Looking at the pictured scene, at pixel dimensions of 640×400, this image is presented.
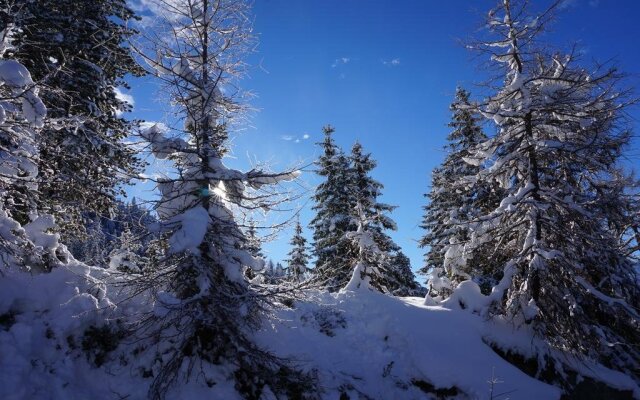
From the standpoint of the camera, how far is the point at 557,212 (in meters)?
11.0

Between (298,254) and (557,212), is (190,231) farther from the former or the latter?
(298,254)

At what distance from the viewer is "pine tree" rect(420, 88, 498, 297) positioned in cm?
1310

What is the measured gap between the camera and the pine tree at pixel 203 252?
22.5 ft

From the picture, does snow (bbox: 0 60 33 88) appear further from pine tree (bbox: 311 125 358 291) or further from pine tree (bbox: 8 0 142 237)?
pine tree (bbox: 311 125 358 291)

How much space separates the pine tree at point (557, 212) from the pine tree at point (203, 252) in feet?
23.0

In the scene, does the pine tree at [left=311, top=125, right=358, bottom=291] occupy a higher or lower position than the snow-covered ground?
higher

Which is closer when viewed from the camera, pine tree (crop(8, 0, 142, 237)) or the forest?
the forest

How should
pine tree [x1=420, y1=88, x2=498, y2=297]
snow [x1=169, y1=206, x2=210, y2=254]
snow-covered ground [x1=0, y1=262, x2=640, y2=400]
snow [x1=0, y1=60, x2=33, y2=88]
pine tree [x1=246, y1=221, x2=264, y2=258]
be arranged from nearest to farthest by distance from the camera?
1. snow [x1=0, y1=60, x2=33, y2=88]
2. snow-covered ground [x1=0, y1=262, x2=640, y2=400]
3. snow [x1=169, y1=206, x2=210, y2=254]
4. pine tree [x1=246, y1=221, x2=264, y2=258]
5. pine tree [x1=420, y1=88, x2=498, y2=297]

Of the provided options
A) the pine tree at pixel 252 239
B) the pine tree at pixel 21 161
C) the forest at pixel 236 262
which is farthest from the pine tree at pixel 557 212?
the pine tree at pixel 21 161

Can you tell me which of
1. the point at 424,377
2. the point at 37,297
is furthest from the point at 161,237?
the point at 424,377

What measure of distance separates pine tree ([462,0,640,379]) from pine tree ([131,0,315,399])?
7007 millimetres

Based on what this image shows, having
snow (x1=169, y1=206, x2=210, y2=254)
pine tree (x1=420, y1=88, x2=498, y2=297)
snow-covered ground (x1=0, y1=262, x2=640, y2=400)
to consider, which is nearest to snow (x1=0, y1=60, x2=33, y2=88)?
snow (x1=169, y1=206, x2=210, y2=254)

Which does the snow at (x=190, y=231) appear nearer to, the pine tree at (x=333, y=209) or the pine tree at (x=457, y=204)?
the pine tree at (x=457, y=204)

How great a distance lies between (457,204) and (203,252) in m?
16.5
